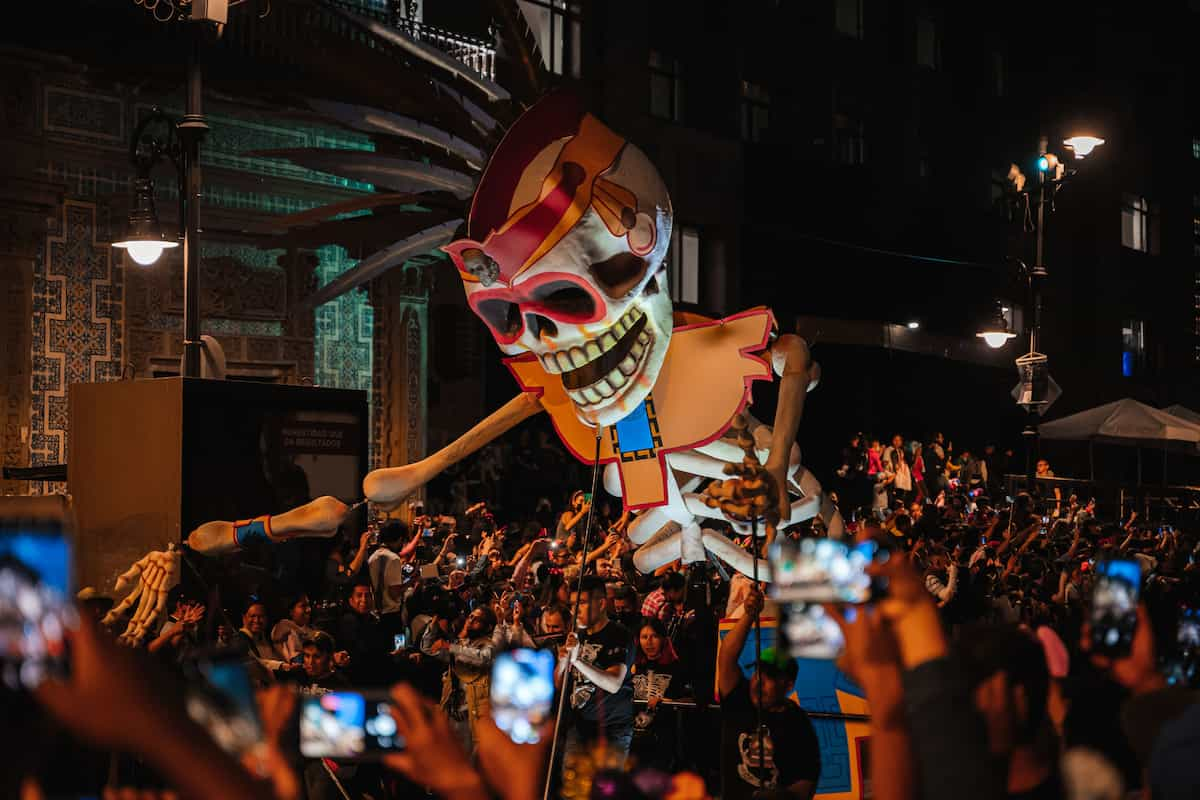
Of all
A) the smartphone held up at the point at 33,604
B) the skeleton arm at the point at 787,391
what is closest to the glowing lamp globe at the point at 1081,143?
the skeleton arm at the point at 787,391

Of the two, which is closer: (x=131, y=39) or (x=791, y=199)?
(x=131, y=39)

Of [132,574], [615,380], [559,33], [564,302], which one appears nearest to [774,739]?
[615,380]

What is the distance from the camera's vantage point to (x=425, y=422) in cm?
2009

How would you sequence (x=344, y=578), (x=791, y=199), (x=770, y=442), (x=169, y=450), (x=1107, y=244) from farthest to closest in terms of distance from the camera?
(x=1107, y=244), (x=791, y=199), (x=344, y=578), (x=169, y=450), (x=770, y=442)

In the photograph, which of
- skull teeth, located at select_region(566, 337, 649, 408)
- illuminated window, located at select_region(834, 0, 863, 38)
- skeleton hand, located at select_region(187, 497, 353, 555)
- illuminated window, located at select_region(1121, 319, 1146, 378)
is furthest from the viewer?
illuminated window, located at select_region(1121, 319, 1146, 378)

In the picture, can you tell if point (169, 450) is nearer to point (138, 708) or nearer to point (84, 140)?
point (138, 708)

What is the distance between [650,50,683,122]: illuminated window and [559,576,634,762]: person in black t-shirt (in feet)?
52.6

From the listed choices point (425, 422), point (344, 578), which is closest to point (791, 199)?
point (425, 422)

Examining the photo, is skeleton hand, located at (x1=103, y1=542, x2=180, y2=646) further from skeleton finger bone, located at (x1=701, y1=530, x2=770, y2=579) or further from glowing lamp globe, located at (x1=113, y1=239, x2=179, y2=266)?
glowing lamp globe, located at (x1=113, y1=239, x2=179, y2=266)

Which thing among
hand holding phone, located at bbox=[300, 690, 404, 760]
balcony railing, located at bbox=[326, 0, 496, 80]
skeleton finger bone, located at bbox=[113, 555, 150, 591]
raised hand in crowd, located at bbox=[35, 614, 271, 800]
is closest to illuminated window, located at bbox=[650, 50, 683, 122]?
balcony railing, located at bbox=[326, 0, 496, 80]

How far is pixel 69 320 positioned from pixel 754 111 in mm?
13280

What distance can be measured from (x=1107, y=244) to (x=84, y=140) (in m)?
24.8

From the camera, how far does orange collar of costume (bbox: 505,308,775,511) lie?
814 centimetres

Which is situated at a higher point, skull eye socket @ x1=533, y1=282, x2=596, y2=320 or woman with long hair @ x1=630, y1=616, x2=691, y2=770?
skull eye socket @ x1=533, y1=282, x2=596, y2=320
